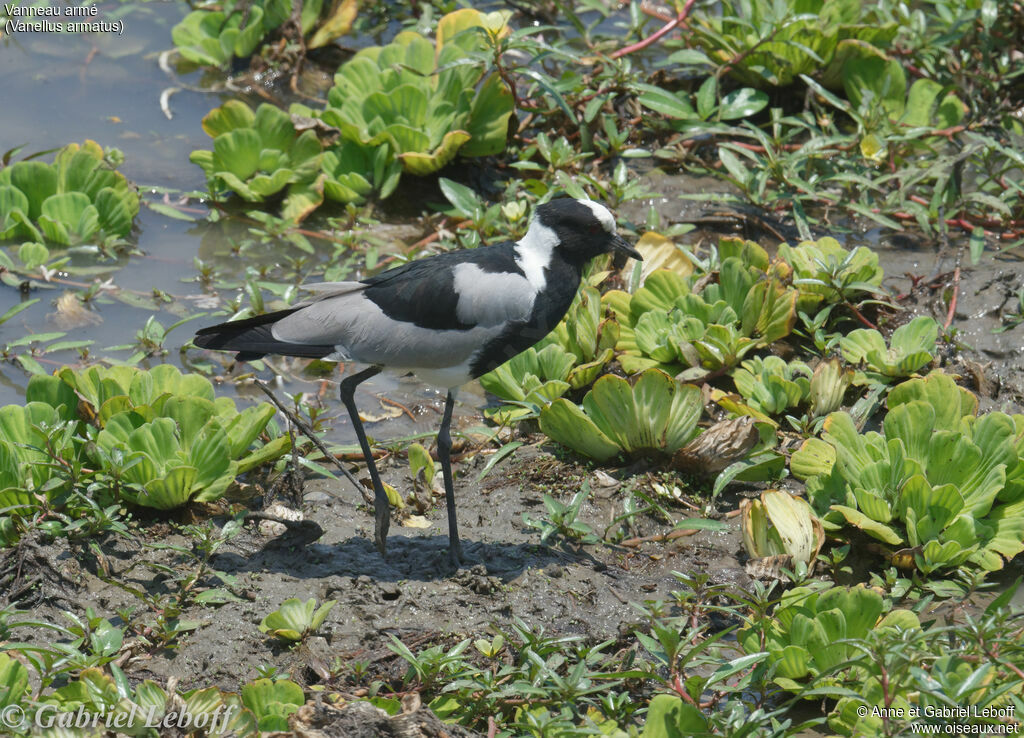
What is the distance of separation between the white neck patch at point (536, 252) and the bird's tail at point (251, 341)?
824 millimetres

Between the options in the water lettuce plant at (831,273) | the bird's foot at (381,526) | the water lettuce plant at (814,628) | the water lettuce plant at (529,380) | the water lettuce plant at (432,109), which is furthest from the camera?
the water lettuce plant at (432,109)

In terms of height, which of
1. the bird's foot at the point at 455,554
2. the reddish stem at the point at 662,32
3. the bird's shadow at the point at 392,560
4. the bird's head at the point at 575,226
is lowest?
the bird's shadow at the point at 392,560

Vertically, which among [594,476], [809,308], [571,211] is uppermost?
[571,211]

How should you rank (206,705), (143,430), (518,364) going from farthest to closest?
(518,364) < (143,430) < (206,705)

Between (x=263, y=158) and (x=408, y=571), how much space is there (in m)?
3.01

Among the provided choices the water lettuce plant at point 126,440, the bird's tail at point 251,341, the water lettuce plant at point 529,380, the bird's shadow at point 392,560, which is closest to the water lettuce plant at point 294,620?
the bird's shadow at point 392,560

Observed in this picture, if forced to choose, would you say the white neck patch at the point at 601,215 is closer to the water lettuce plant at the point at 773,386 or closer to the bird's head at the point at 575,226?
the bird's head at the point at 575,226

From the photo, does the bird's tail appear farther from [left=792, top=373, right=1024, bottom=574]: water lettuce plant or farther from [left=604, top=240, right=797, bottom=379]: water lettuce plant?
[left=792, top=373, right=1024, bottom=574]: water lettuce plant

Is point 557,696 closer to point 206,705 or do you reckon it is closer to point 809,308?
point 206,705

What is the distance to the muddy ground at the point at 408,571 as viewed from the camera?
11.6 feet

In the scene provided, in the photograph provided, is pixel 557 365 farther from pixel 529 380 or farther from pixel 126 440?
pixel 126 440

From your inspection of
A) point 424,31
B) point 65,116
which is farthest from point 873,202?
point 65,116

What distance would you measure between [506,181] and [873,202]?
206 centimetres

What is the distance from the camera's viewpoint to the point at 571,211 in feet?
14.2
